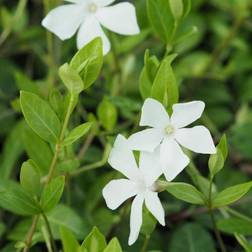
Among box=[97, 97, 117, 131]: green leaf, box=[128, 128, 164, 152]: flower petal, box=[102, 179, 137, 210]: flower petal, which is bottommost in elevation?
box=[97, 97, 117, 131]: green leaf

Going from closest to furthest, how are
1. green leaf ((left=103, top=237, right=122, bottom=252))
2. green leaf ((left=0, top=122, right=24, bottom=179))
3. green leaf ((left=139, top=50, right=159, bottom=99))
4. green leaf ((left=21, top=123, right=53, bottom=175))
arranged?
green leaf ((left=103, top=237, right=122, bottom=252)) < green leaf ((left=139, top=50, right=159, bottom=99)) < green leaf ((left=21, top=123, right=53, bottom=175)) < green leaf ((left=0, top=122, right=24, bottom=179))

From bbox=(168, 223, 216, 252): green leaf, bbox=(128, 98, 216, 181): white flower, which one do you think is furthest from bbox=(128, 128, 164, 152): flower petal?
bbox=(168, 223, 216, 252): green leaf

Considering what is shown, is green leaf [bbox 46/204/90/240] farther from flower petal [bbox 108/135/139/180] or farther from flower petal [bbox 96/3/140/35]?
flower petal [bbox 96/3/140/35]

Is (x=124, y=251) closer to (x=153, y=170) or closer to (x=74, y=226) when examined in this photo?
(x=74, y=226)

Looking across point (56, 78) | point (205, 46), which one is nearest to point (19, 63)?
point (56, 78)

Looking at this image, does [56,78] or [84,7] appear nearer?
[84,7]

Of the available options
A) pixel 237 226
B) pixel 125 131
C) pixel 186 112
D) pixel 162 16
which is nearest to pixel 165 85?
pixel 186 112

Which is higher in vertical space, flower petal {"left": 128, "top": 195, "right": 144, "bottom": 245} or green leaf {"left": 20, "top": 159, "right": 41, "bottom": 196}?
green leaf {"left": 20, "top": 159, "right": 41, "bottom": 196}
